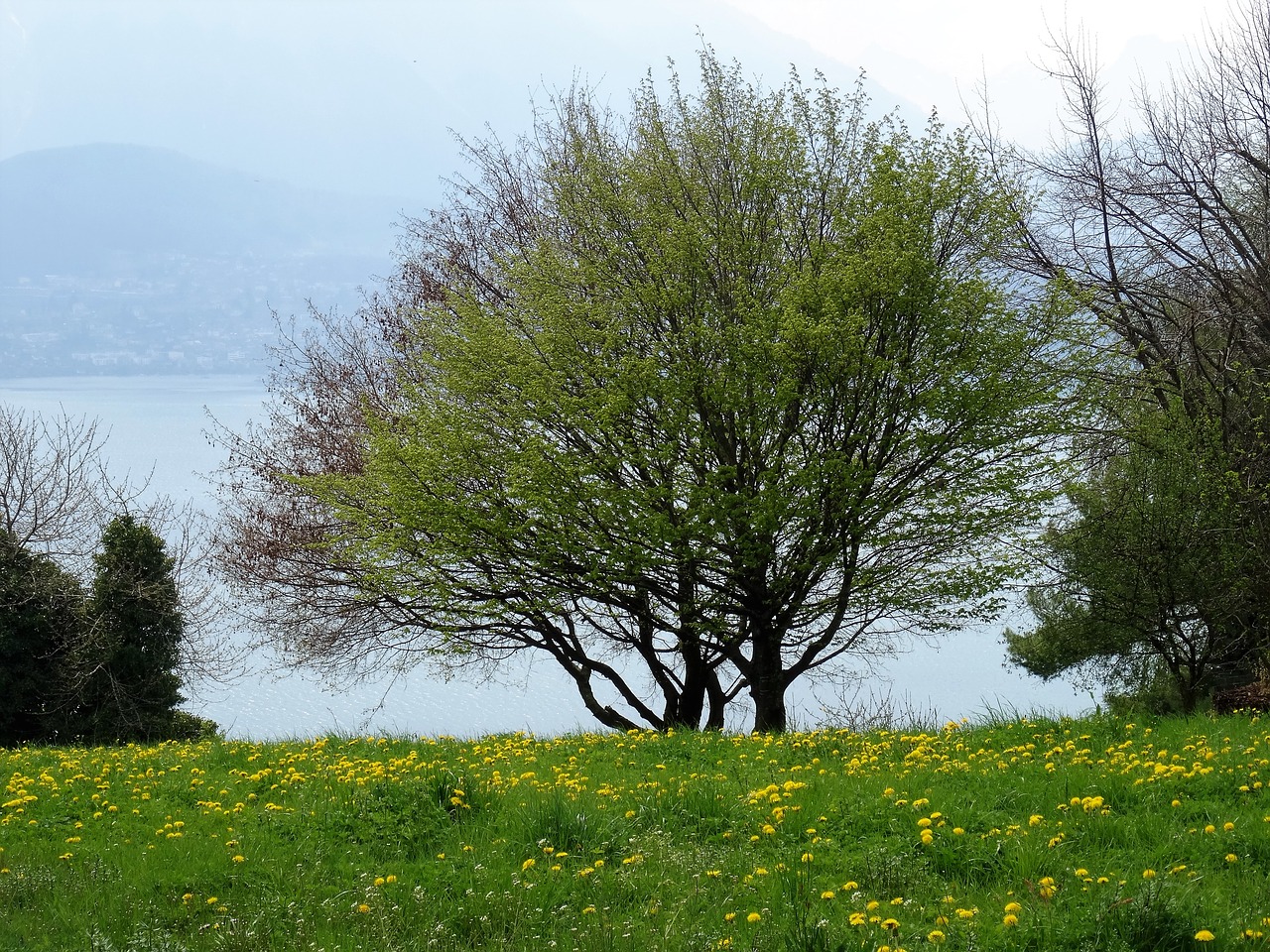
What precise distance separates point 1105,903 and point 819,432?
1143 cm

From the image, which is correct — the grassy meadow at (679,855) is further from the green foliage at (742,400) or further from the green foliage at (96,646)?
the green foliage at (96,646)

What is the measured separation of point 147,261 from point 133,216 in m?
24.2

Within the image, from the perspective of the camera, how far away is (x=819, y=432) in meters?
15.7

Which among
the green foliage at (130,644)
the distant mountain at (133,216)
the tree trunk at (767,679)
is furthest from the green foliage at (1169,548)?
the distant mountain at (133,216)

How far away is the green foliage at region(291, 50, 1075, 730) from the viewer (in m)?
14.9

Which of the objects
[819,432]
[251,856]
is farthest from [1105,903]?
[819,432]

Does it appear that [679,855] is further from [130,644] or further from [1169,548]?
[130,644]

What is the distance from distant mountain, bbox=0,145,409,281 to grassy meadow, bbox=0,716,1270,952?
470ft

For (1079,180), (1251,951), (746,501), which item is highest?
(1079,180)

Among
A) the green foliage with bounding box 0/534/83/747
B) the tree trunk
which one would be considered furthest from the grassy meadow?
the green foliage with bounding box 0/534/83/747

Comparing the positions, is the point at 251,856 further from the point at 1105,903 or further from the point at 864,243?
the point at 864,243

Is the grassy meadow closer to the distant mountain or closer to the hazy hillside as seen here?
the hazy hillside

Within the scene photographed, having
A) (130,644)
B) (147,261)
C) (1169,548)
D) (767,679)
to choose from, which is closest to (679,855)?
(767,679)

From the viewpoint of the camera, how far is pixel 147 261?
141500mm
